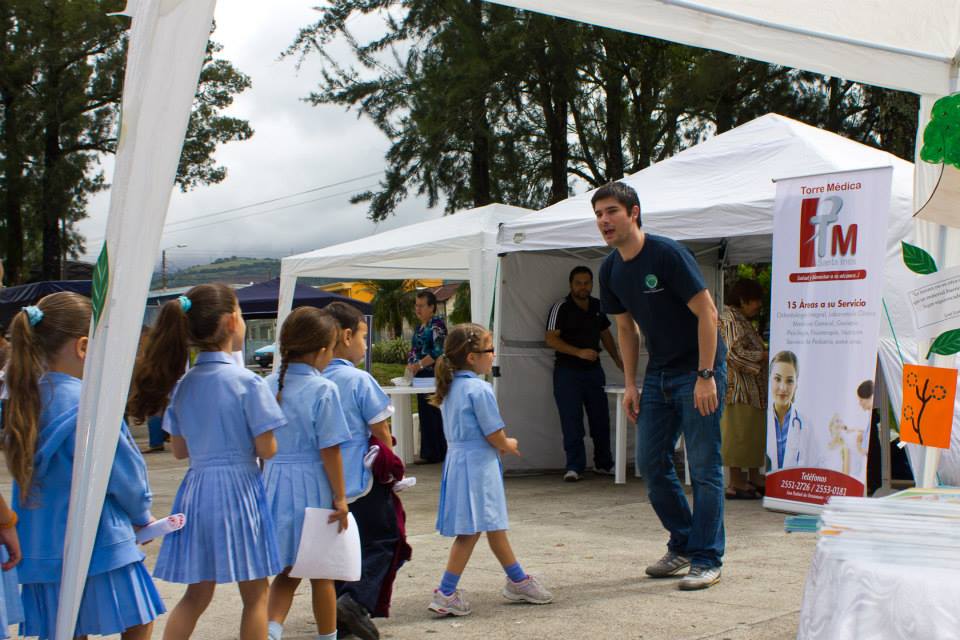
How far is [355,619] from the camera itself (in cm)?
423

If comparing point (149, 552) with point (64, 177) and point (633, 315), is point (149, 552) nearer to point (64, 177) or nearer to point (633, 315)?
point (633, 315)

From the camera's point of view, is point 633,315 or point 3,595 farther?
point 633,315

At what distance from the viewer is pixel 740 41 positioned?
13.5ft

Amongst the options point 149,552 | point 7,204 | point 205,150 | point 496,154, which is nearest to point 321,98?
point 496,154

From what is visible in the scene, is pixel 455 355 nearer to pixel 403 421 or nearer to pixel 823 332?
pixel 823 332

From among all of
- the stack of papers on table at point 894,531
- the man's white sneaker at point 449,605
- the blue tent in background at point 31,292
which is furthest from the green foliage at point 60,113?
the stack of papers on table at point 894,531

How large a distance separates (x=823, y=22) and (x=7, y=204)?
26739 millimetres

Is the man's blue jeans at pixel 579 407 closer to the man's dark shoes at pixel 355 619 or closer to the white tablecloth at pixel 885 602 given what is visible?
the man's dark shoes at pixel 355 619

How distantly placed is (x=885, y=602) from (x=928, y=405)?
230 cm

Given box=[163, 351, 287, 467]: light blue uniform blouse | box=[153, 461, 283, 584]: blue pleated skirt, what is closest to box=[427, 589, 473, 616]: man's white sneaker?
box=[153, 461, 283, 584]: blue pleated skirt

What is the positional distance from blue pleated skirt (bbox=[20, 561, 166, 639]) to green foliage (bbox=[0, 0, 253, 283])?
24538 mm

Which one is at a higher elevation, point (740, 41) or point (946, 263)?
point (740, 41)

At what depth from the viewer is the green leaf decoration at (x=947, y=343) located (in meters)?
4.01

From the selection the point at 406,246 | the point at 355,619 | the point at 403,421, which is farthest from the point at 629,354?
the point at 403,421
